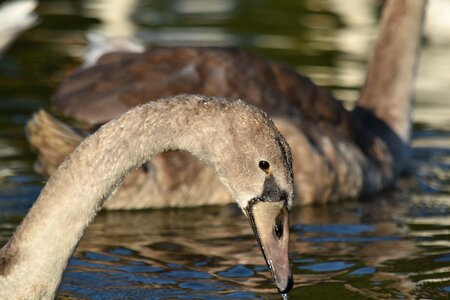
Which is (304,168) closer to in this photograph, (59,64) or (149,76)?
(149,76)

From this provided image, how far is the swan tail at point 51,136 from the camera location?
892 centimetres

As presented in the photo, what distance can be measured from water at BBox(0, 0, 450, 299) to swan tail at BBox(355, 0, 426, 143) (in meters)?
0.45

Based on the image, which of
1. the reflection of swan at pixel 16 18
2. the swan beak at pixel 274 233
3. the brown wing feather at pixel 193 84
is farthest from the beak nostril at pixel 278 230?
the reflection of swan at pixel 16 18

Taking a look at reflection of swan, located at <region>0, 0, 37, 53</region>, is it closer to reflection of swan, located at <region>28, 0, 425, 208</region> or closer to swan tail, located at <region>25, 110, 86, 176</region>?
reflection of swan, located at <region>28, 0, 425, 208</region>

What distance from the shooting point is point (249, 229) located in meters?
9.32

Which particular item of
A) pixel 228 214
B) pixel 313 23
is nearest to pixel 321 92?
pixel 228 214

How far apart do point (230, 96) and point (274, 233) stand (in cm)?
352

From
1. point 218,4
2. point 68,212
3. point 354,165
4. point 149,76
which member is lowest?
point 218,4

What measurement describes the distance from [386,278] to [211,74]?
2397 millimetres

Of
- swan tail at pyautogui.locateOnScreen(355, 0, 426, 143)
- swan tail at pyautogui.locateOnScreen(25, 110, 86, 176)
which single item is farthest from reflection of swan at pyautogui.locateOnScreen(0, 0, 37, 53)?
swan tail at pyautogui.locateOnScreen(355, 0, 426, 143)

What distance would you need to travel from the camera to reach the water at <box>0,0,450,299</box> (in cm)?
795

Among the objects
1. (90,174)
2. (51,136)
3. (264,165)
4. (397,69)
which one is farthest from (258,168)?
(397,69)

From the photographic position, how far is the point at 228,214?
31.8 ft

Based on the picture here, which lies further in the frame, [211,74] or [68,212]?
[211,74]
